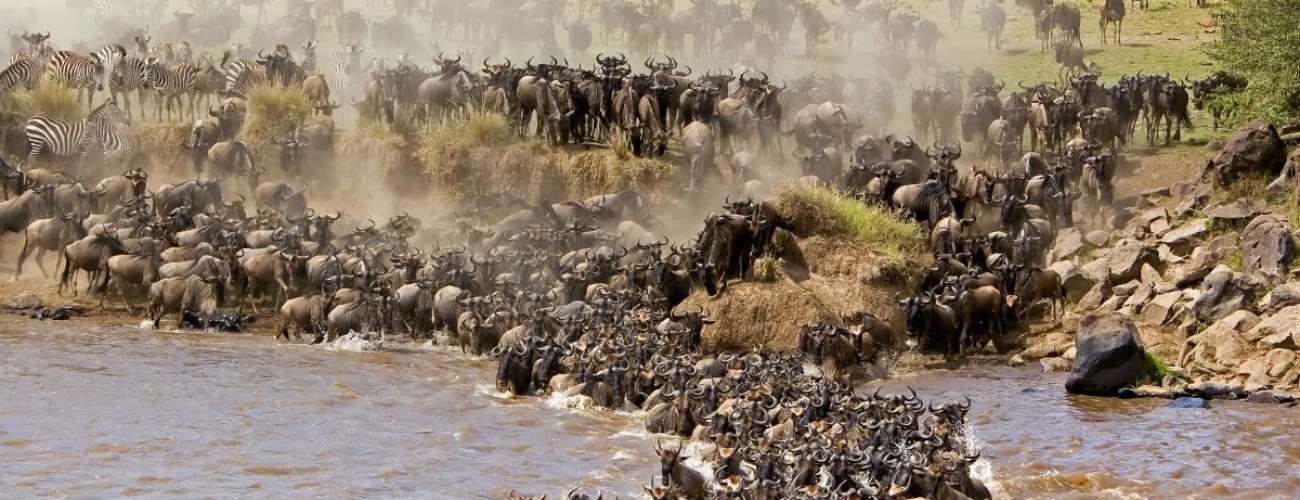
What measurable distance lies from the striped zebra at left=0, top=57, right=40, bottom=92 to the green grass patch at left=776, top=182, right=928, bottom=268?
17450 mm

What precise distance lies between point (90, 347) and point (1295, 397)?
14.9 meters

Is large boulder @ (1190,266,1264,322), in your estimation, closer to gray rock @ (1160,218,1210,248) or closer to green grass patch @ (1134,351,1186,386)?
green grass patch @ (1134,351,1186,386)

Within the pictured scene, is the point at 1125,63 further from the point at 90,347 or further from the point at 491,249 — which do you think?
the point at 90,347

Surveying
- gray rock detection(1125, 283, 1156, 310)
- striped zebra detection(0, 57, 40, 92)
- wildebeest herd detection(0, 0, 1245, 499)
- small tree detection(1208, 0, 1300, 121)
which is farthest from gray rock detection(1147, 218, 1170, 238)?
striped zebra detection(0, 57, 40, 92)

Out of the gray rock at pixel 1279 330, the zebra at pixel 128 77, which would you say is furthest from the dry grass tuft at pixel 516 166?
the gray rock at pixel 1279 330

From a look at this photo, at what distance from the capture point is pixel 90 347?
69.7ft

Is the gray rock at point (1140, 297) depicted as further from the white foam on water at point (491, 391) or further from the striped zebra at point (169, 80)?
the striped zebra at point (169, 80)

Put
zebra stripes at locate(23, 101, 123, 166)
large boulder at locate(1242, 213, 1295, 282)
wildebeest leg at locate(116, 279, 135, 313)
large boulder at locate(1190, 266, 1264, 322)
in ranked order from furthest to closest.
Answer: zebra stripes at locate(23, 101, 123, 166)
wildebeest leg at locate(116, 279, 135, 313)
large boulder at locate(1242, 213, 1295, 282)
large boulder at locate(1190, 266, 1264, 322)

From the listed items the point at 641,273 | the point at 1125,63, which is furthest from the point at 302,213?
the point at 1125,63

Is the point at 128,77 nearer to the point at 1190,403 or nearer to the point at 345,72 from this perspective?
the point at 345,72

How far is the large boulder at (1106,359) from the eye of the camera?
1861 centimetres

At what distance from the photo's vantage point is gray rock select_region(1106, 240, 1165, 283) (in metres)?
22.6

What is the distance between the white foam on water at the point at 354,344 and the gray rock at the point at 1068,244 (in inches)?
406

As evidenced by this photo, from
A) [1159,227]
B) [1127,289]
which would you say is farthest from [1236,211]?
[1127,289]
